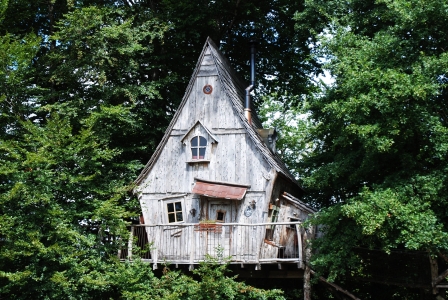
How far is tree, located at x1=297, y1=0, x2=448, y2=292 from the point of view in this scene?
15500mm

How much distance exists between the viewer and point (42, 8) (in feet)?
85.7

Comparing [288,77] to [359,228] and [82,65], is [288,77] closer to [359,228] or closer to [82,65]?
[82,65]

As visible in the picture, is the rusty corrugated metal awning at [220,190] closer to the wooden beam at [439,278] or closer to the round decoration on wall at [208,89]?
the round decoration on wall at [208,89]

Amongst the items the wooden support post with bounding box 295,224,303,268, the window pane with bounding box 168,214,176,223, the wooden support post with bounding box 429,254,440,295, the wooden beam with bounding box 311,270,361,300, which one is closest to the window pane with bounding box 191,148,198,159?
the window pane with bounding box 168,214,176,223

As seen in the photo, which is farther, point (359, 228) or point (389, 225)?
point (359, 228)

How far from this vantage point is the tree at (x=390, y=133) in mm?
15500

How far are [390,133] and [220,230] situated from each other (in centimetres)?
663

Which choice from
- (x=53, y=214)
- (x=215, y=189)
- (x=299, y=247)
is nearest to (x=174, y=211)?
(x=215, y=189)

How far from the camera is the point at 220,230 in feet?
63.7

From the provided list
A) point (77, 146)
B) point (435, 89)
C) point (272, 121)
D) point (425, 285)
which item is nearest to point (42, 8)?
point (77, 146)

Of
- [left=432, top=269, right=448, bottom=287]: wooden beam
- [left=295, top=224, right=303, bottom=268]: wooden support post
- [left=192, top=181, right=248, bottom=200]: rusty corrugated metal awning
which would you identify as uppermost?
[left=192, top=181, right=248, bottom=200]: rusty corrugated metal awning

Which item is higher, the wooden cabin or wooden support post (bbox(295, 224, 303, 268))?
the wooden cabin

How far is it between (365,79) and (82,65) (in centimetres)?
1144

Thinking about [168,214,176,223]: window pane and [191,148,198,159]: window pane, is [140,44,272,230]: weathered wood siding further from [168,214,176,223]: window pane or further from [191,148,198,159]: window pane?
[168,214,176,223]: window pane
